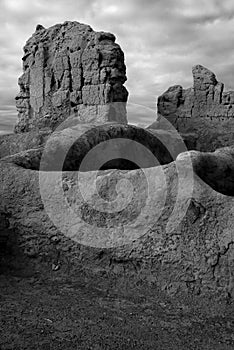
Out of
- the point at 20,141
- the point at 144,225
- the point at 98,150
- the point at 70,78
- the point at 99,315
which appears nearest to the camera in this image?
the point at 99,315

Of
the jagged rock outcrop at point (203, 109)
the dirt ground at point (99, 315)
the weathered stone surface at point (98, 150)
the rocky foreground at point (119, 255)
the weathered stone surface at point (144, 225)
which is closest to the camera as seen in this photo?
the dirt ground at point (99, 315)

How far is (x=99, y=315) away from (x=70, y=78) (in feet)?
47.6

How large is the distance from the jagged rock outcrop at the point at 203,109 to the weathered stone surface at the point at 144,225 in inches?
665

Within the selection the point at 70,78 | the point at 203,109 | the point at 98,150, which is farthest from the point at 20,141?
the point at 203,109

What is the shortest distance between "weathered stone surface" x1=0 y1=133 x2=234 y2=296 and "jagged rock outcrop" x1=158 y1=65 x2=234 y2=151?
665 inches

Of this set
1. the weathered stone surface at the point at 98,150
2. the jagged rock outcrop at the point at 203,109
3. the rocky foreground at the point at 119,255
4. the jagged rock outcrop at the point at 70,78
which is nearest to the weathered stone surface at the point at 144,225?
the rocky foreground at the point at 119,255

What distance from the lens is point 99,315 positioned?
159 inches

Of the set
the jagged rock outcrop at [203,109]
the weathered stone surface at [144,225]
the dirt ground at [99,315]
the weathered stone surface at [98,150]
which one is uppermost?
the jagged rock outcrop at [203,109]

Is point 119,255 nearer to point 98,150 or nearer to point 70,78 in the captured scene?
point 98,150

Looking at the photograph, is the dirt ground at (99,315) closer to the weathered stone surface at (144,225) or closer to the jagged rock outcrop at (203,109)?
the weathered stone surface at (144,225)

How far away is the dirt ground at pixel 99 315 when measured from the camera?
3545 millimetres

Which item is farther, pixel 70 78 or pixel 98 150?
pixel 70 78

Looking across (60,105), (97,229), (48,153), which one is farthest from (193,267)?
(60,105)

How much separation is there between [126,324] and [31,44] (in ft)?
58.3
